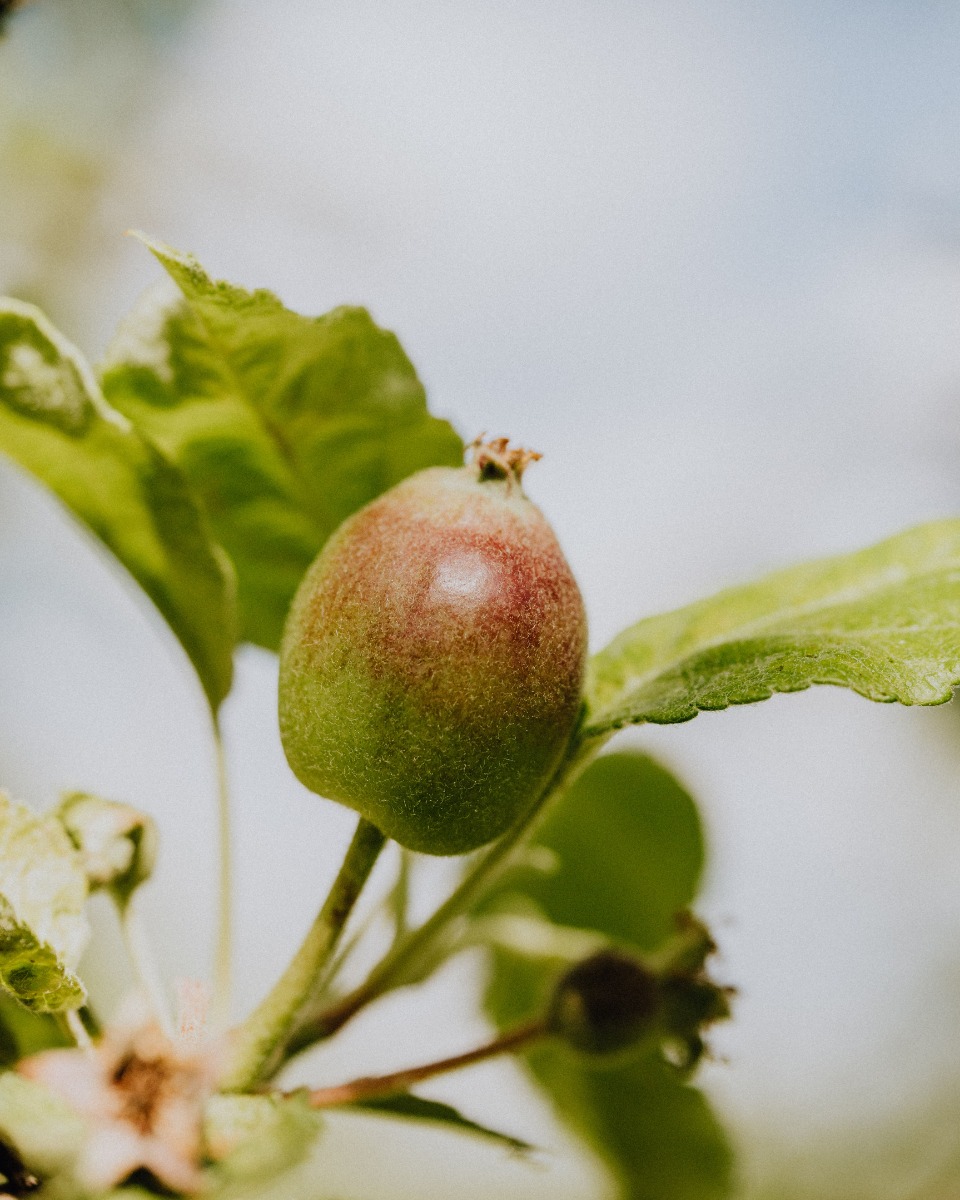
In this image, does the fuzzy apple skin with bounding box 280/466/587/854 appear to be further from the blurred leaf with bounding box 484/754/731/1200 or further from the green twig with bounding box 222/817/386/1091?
the blurred leaf with bounding box 484/754/731/1200

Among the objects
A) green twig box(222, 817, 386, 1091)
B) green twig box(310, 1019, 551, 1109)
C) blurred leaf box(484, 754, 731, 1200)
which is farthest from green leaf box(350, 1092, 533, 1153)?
blurred leaf box(484, 754, 731, 1200)

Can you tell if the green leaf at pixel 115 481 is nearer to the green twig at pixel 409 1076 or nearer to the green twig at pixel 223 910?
the green twig at pixel 223 910

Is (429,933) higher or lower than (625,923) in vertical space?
higher

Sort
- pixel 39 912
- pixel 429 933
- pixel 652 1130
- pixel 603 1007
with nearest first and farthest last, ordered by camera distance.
A: pixel 39 912
pixel 429 933
pixel 603 1007
pixel 652 1130

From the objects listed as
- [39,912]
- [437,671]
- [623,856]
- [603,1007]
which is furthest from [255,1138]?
[623,856]

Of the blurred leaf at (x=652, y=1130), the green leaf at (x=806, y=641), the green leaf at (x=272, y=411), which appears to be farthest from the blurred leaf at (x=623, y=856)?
the green leaf at (x=272, y=411)

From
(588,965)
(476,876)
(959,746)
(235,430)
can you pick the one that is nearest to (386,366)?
(235,430)

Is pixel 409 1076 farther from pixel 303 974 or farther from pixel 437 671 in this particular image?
pixel 437 671
